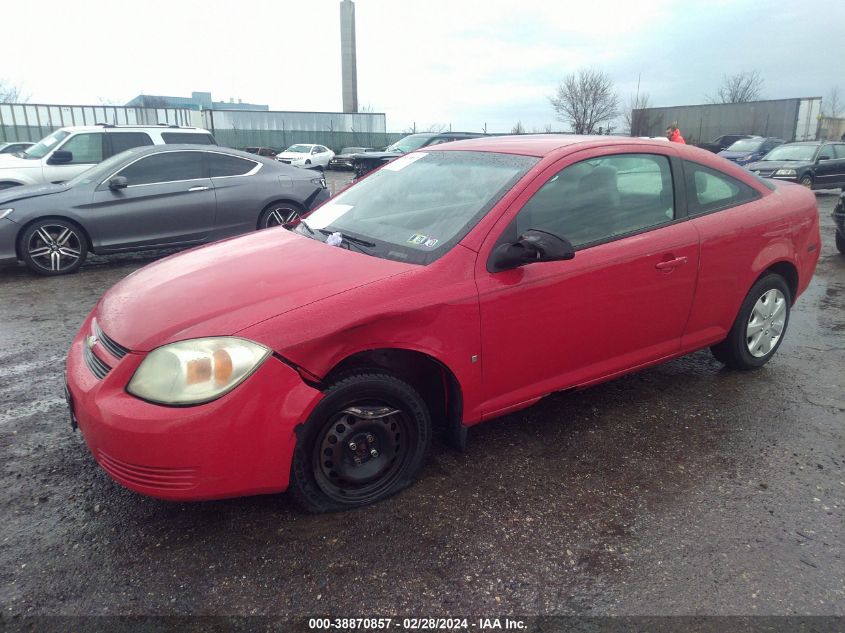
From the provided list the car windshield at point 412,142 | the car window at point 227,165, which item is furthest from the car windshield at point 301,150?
the car window at point 227,165

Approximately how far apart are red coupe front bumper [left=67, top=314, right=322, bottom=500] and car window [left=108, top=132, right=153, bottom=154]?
9249 mm

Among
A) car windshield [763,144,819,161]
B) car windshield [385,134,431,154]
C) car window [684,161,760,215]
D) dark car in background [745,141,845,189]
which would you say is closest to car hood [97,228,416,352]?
car window [684,161,760,215]

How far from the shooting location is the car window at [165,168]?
7680 mm

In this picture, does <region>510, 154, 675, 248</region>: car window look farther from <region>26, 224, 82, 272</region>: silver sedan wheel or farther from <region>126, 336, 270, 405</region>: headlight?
<region>26, 224, 82, 272</region>: silver sedan wheel

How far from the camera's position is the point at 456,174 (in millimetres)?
3438

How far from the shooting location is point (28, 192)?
7258mm

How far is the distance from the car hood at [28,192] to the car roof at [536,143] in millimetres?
5504

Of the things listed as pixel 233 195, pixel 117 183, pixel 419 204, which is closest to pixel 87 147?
pixel 117 183

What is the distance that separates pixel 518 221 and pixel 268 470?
5.26 ft

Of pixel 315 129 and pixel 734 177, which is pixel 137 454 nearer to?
pixel 734 177

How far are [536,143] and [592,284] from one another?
0.93 m

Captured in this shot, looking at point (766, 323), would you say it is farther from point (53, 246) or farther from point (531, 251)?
point (53, 246)

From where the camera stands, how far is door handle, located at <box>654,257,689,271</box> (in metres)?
3.39

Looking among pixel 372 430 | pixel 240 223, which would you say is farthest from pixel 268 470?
pixel 240 223
